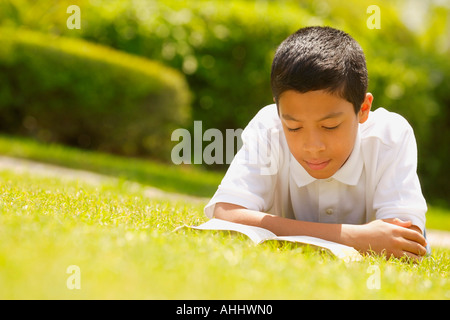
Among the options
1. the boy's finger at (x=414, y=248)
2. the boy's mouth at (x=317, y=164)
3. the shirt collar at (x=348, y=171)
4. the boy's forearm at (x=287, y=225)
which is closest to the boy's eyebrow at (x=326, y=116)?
the boy's mouth at (x=317, y=164)

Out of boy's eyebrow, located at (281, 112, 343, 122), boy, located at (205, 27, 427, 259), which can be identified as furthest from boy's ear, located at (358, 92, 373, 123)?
boy's eyebrow, located at (281, 112, 343, 122)

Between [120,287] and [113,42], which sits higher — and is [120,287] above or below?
below

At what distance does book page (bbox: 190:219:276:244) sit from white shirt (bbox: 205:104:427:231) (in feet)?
0.95

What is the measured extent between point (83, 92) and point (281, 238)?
8535 millimetres

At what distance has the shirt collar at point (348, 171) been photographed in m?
3.92

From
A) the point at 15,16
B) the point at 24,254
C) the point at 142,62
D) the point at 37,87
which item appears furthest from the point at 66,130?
the point at 24,254

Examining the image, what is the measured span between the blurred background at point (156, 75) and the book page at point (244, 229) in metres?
8.14

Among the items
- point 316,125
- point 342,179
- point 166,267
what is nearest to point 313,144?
point 316,125

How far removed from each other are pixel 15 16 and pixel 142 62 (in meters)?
3.16

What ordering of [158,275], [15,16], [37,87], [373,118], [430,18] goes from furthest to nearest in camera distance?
1. [430,18]
2. [15,16]
3. [37,87]
4. [373,118]
5. [158,275]

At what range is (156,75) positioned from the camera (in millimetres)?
11594

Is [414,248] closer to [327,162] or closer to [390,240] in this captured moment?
[390,240]

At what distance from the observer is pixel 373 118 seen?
4.16 m

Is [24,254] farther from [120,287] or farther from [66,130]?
[66,130]
